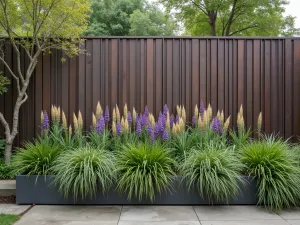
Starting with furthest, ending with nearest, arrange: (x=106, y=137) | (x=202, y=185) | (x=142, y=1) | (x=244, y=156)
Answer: (x=142, y=1) → (x=106, y=137) → (x=244, y=156) → (x=202, y=185)

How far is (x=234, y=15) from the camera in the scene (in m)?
17.8

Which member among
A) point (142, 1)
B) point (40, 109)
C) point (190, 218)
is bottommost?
point (190, 218)

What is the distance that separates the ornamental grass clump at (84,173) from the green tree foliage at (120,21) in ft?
57.7

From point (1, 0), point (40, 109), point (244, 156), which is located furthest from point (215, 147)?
point (1, 0)

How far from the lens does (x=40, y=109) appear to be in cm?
649

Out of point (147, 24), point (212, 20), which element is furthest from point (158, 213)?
point (147, 24)

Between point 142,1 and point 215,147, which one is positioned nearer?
point 215,147

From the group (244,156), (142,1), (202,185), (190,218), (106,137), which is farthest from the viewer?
(142,1)

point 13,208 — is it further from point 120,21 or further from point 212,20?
point 120,21

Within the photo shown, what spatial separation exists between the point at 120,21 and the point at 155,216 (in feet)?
70.7

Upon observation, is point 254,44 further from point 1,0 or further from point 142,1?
point 142,1

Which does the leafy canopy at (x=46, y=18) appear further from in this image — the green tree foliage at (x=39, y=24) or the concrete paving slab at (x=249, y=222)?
the concrete paving slab at (x=249, y=222)

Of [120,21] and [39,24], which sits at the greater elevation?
[120,21]

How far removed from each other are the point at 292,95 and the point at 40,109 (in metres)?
5.57
